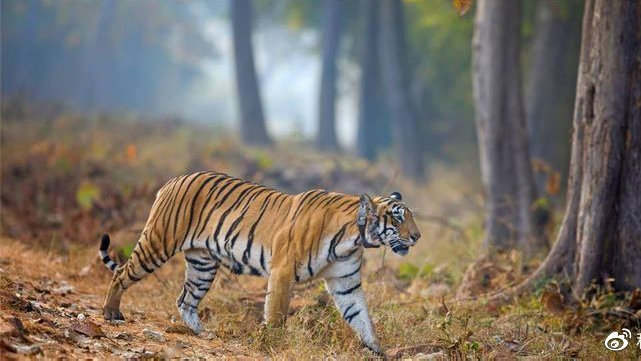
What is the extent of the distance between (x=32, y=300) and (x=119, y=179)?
32.3ft

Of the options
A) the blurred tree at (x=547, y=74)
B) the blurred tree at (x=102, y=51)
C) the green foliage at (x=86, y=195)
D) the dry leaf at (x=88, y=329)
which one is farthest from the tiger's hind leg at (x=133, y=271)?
the blurred tree at (x=102, y=51)

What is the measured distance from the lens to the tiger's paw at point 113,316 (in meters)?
8.16

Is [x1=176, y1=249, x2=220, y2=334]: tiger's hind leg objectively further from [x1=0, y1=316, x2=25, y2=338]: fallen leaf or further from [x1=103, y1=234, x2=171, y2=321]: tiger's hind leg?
[x1=0, y1=316, x2=25, y2=338]: fallen leaf

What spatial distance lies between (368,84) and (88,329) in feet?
74.5

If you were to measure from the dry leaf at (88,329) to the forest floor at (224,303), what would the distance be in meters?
0.01

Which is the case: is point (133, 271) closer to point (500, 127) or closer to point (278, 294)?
point (278, 294)

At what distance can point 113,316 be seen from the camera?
323 inches

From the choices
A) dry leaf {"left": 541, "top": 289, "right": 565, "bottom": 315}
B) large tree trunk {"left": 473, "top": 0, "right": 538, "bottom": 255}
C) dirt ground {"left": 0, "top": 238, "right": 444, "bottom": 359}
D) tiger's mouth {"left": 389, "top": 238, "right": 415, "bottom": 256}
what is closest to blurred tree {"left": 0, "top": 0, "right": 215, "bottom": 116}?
large tree trunk {"left": 473, "top": 0, "right": 538, "bottom": 255}

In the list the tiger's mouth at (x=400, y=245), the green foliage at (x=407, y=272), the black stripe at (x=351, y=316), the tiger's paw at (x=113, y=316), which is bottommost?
the green foliage at (x=407, y=272)

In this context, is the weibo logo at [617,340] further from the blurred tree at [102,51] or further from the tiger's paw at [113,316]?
the blurred tree at [102,51]

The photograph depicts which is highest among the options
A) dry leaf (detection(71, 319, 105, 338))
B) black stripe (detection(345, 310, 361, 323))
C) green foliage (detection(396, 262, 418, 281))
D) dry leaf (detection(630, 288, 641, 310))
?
dry leaf (detection(71, 319, 105, 338))

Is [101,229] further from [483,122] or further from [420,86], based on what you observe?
[420,86]

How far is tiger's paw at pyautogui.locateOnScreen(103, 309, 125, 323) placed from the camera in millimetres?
8156

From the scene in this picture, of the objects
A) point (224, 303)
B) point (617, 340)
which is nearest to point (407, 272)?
point (224, 303)
